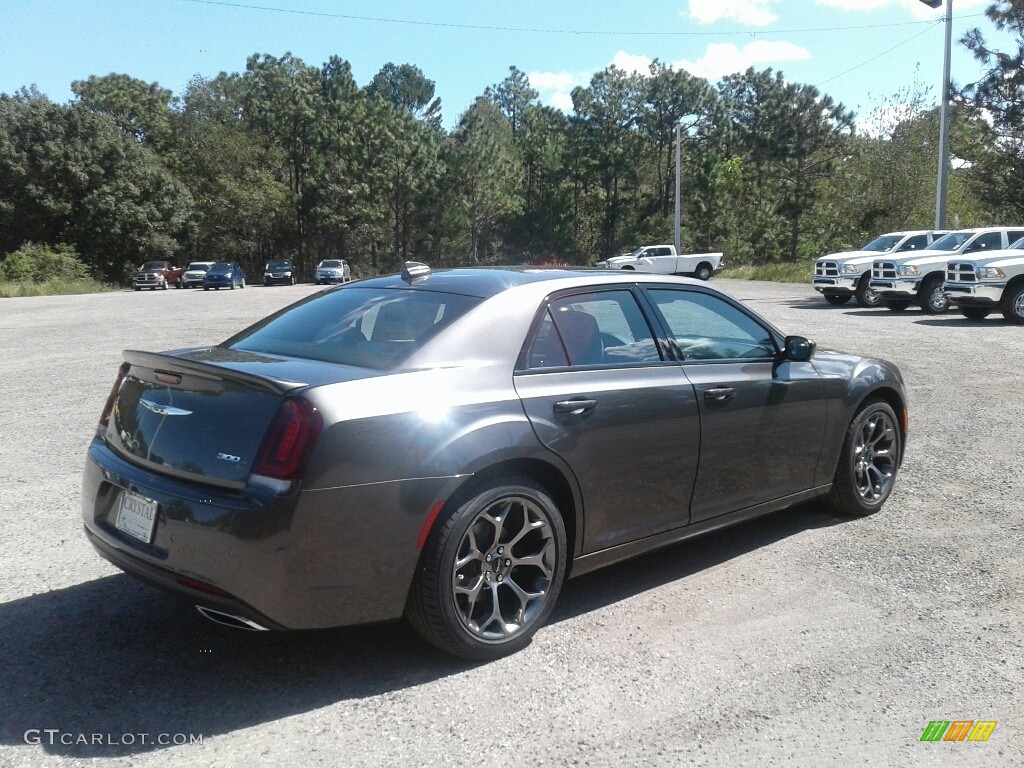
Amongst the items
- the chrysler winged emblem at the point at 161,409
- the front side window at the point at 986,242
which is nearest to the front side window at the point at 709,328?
the chrysler winged emblem at the point at 161,409

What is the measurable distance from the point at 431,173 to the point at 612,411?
224 feet

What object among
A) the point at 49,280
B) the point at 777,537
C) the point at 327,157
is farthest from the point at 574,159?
the point at 777,537

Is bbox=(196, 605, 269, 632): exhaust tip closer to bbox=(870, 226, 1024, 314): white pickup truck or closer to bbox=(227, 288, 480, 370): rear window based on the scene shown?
bbox=(227, 288, 480, 370): rear window

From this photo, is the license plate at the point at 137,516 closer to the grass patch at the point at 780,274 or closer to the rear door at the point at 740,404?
the rear door at the point at 740,404

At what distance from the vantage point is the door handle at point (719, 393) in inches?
180

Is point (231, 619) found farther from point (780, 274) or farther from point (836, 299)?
point (780, 274)

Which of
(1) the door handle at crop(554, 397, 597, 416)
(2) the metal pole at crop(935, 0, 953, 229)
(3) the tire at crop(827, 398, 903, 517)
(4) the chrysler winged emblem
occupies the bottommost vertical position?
(3) the tire at crop(827, 398, 903, 517)

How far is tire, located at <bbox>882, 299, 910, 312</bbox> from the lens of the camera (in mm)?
22250

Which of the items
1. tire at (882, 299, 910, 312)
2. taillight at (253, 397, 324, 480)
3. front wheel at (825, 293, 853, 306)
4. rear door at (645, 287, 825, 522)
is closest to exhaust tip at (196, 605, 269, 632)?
Result: taillight at (253, 397, 324, 480)

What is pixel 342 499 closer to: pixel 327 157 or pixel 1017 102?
pixel 1017 102

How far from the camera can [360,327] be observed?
165 inches

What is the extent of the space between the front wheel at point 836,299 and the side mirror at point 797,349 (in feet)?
68.7

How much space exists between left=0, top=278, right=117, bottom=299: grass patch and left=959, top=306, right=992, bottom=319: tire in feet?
130

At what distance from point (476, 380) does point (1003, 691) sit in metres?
2.32
